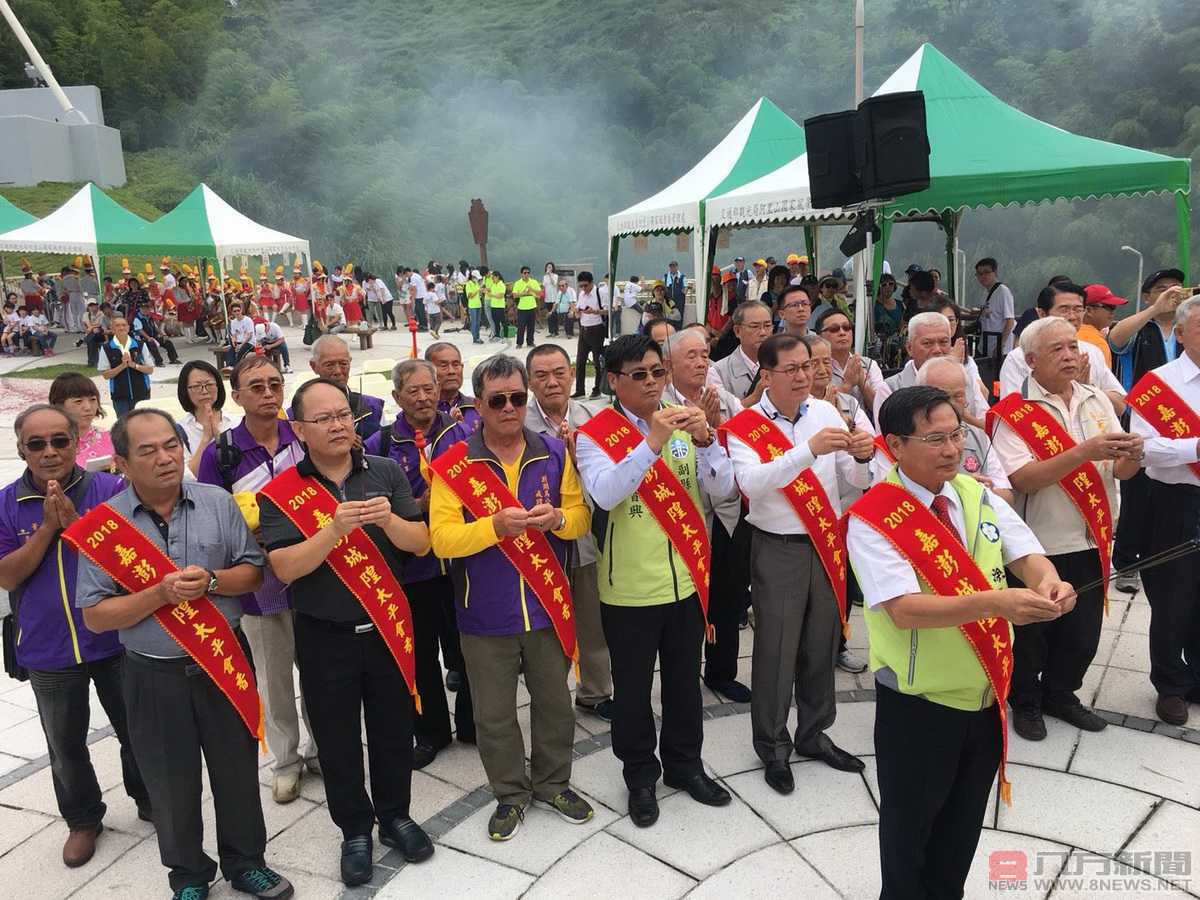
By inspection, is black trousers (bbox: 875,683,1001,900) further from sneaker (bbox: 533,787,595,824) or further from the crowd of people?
sneaker (bbox: 533,787,595,824)

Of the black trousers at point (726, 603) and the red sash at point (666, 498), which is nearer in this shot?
the red sash at point (666, 498)

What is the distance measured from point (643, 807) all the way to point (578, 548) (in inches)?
42.9

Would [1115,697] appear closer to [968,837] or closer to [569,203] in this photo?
[968,837]

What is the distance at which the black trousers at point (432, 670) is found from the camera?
3.76 meters

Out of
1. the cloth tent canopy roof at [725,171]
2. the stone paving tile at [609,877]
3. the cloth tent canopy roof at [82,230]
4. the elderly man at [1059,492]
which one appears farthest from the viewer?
the cloth tent canopy roof at [82,230]

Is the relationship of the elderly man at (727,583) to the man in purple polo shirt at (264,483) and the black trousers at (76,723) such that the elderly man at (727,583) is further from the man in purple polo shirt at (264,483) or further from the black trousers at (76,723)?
the black trousers at (76,723)

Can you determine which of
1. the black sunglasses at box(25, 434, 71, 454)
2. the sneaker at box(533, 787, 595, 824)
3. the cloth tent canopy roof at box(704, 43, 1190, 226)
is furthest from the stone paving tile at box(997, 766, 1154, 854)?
the cloth tent canopy roof at box(704, 43, 1190, 226)

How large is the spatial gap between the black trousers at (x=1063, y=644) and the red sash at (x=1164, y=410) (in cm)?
59

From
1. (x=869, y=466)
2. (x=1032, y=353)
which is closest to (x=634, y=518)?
(x=869, y=466)

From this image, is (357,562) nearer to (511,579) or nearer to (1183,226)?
(511,579)

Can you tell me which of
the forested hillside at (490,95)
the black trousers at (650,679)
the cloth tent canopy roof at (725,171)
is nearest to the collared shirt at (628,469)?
the black trousers at (650,679)

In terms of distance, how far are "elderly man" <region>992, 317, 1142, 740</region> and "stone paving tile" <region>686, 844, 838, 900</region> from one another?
1.38 meters

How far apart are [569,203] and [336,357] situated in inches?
2011

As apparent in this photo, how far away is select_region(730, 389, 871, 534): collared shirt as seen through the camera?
314 centimetres
